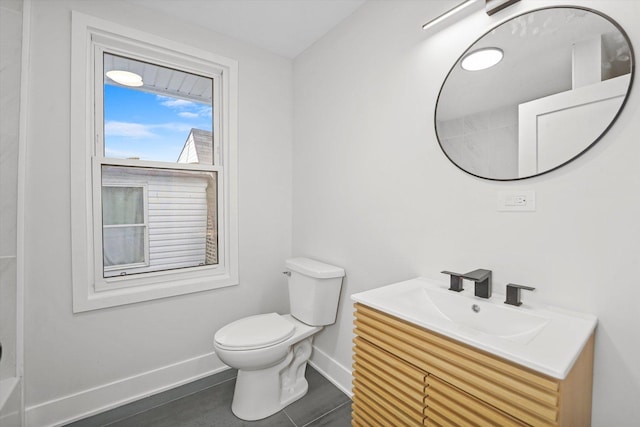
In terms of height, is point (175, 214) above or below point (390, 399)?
above

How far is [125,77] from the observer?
2.00 m

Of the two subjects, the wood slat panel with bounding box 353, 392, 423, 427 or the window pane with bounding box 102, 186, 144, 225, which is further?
the window pane with bounding box 102, 186, 144, 225

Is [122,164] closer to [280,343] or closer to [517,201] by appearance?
[280,343]

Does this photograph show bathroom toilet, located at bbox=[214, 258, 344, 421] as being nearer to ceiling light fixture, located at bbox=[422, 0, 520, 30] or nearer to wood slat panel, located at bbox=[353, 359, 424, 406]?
wood slat panel, located at bbox=[353, 359, 424, 406]

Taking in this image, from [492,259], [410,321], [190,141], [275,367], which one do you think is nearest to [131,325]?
[275,367]

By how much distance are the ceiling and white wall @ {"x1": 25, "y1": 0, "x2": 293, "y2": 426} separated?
9 centimetres

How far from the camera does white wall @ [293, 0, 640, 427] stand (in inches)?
37.9

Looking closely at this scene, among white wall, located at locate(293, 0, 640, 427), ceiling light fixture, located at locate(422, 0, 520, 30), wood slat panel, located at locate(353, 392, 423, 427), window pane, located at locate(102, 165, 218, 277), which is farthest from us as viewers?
window pane, located at locate(102, 165, 218, 277)

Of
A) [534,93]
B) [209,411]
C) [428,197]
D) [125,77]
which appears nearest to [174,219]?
[125,77]

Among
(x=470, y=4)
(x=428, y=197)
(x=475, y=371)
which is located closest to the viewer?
(x=475, y=371)

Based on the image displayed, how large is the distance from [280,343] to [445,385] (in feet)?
3.42

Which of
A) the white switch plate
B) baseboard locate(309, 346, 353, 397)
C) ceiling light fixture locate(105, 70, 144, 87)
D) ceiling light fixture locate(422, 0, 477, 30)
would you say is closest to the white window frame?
ceiling light fixture locate(105, 70, 144, 87)

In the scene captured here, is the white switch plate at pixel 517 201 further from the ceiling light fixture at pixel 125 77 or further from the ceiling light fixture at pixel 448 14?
the ceiling light fixture at pixel 125 77

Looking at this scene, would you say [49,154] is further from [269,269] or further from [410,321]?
[410,321]
